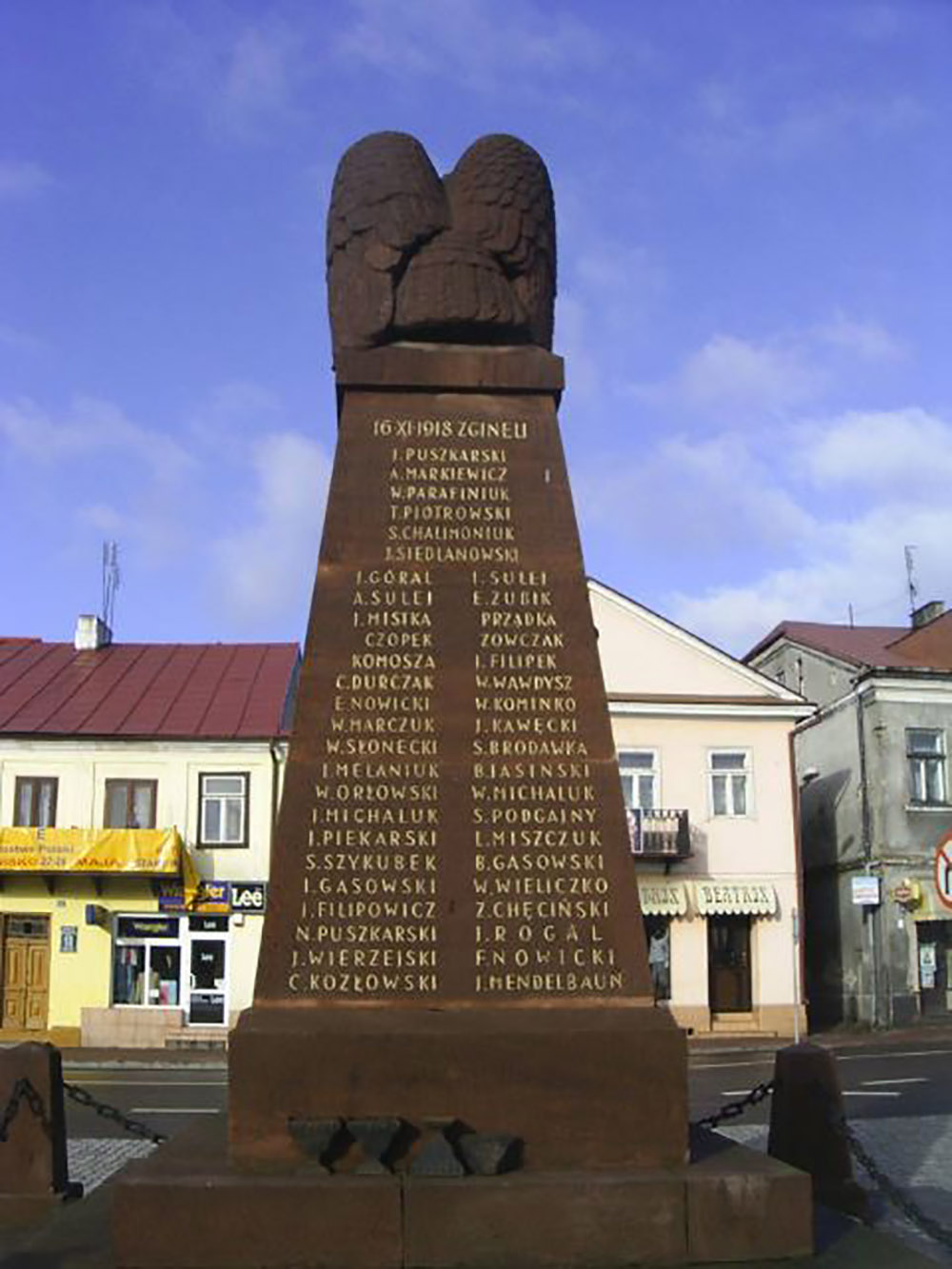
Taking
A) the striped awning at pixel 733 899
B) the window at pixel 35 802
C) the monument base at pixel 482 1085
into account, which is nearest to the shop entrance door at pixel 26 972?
the window at pixel 35 802

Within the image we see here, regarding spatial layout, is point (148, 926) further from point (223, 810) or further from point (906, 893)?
point (906, 893)

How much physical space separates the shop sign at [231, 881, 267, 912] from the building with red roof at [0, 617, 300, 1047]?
3cm

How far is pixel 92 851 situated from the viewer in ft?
84.5

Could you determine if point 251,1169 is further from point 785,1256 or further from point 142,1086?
point 142,1086

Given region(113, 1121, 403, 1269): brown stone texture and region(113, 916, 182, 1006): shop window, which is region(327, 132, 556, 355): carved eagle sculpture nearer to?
region(113, 1121, 403, 1269): brown stone texture

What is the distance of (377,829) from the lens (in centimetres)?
648

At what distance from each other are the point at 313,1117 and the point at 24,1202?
2.35m

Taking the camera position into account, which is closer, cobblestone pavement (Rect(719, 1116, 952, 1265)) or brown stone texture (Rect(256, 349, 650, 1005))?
brown stone texture (Rect(256, 349, 650, 1005))

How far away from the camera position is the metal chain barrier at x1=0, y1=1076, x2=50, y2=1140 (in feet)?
24.2

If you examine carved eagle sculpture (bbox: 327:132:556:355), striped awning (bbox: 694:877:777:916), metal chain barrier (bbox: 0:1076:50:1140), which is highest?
carved eagle sculpture (bbox: 327:132:556:355)

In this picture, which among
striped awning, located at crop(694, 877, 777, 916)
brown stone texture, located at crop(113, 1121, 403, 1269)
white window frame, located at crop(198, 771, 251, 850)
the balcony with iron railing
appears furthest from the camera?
striped awning, located at crop(694, 877, 777, 916)

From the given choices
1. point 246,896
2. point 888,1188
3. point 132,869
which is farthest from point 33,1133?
point 246,896

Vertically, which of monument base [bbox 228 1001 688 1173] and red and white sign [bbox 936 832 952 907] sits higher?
red and white sign [bbox 936 832 952 907]

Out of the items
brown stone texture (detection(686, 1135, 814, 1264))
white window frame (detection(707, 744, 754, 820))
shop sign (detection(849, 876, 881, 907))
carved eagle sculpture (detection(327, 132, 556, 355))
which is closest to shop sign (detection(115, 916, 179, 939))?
white window frame (detection(707, 744, 754, 820))
